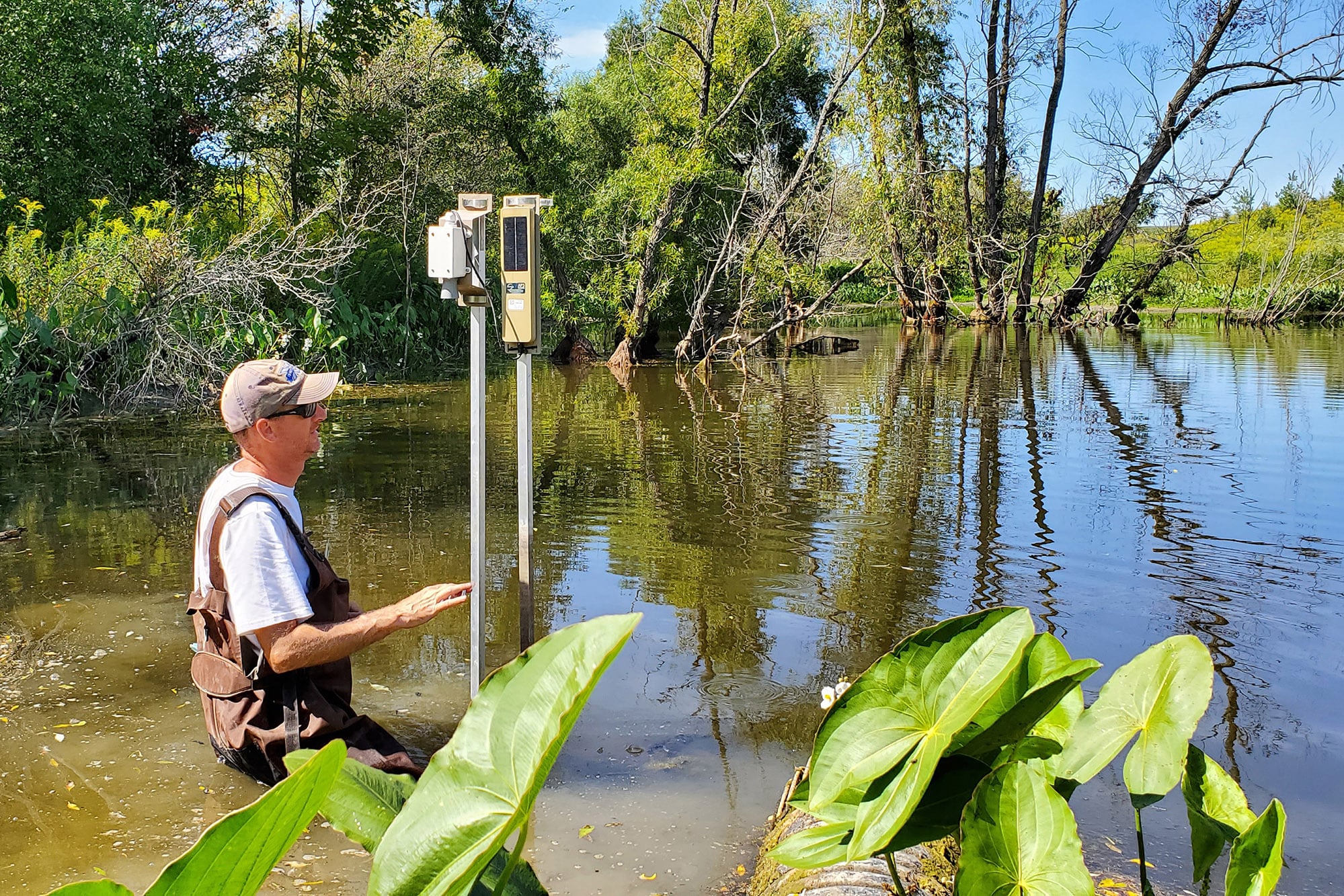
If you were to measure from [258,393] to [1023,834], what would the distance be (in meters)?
2.80

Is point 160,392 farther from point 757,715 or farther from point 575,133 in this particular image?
point 575,133

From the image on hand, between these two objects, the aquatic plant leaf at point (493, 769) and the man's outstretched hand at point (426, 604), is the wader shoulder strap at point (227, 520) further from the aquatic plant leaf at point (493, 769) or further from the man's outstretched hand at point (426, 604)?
the aquatic plant leaf at point (493, 769)

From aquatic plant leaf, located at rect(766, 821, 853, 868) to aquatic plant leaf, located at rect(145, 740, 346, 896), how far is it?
64 cm

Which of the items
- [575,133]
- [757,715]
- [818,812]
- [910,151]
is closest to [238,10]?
[575,133]

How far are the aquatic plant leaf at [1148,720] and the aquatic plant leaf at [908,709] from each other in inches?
11.0

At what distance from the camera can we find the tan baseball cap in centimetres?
339

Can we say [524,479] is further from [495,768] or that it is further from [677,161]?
[677,161]

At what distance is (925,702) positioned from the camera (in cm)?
130

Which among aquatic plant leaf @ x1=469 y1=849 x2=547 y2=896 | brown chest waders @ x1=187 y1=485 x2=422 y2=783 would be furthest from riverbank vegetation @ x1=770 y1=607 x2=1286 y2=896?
brown chest waders @ x1=187 y1=485 x2=422 y2=783

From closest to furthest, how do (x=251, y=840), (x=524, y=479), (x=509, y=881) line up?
(x=251, y=840), (x=509, y=881), (x=524, y=479)

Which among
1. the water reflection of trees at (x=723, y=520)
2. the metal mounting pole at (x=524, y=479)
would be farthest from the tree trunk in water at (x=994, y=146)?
the metal mounting pole at (x=524, y=479)

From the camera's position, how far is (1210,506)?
360 inches

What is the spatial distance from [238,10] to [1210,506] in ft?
66.2

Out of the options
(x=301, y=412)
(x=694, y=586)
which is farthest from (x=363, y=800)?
(x=694, y=586)
